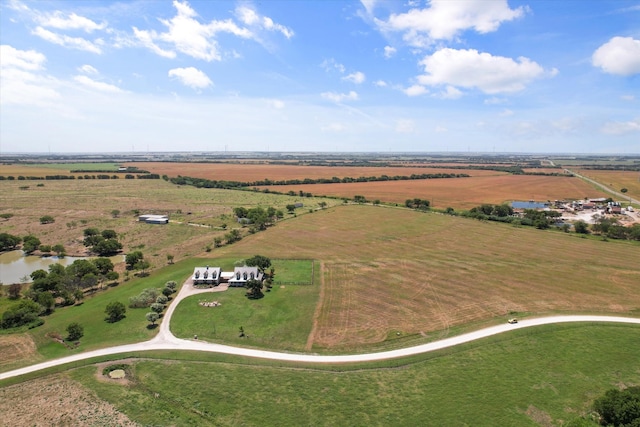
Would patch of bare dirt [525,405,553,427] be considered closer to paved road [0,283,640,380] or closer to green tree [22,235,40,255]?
paved road [0,283,640,380]

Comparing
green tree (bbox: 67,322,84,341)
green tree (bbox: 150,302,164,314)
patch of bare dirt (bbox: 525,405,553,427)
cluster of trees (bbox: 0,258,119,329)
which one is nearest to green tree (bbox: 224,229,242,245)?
cluster of trees (bbox: 0,258,119,329)

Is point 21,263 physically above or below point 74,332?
below

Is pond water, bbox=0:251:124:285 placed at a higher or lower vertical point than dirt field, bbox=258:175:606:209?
lower

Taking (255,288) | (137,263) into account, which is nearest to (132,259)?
(137,263)

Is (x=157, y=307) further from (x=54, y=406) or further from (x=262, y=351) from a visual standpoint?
(x=262, y=351)

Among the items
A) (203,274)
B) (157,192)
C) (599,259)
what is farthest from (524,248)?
(157,192)

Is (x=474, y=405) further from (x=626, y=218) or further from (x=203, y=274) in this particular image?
(x=626, y=218)

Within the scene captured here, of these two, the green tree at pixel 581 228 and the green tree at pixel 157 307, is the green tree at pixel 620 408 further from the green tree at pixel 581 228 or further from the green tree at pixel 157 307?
the green tree at pixel 581 228
